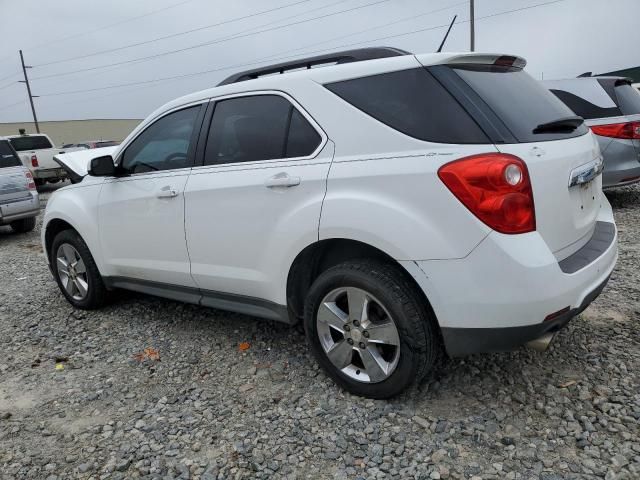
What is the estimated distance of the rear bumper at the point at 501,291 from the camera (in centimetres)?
215

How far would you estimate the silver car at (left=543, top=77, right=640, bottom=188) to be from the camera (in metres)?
6.14

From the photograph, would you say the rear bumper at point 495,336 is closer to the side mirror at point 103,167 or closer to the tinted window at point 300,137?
the tinted window at point 300,137

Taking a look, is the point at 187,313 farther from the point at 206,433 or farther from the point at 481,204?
the point at 481,204

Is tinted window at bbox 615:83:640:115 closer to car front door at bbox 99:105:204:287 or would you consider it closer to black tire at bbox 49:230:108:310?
car front door at bbox 99:105:204:287

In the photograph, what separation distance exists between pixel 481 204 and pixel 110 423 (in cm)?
222

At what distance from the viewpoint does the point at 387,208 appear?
7.72 feet

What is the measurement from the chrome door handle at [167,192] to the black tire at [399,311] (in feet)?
4.11

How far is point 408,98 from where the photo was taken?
2445 millimetres

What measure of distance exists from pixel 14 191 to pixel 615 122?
8875mm

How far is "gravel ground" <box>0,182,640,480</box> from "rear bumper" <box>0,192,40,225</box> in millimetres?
5151

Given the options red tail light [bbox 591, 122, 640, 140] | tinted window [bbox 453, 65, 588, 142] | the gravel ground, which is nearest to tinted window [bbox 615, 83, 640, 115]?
red tail light [bbox 591, 122, 640, 140]

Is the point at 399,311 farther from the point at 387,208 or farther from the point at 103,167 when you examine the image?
the point at 103,167

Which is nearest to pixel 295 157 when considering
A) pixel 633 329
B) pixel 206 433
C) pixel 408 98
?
pixel 408 98

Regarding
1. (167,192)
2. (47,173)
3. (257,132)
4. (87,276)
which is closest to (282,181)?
(257,132)
